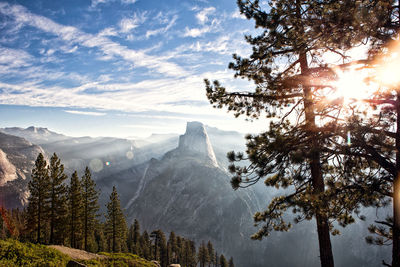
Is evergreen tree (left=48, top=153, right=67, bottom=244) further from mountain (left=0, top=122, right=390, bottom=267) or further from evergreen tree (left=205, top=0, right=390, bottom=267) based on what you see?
mountain (left=0, top=122, right=390, bottom=267)

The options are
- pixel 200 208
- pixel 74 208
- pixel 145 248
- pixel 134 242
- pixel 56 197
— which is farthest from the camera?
pixel 200 208

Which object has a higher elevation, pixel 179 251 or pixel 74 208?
pixel 74 208

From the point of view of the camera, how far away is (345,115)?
7.19 metres

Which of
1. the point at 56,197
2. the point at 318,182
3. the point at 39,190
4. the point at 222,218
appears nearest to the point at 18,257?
the point at 318,182

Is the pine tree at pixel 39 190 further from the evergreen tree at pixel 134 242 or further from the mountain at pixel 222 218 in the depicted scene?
the mountain at pixel 222 218

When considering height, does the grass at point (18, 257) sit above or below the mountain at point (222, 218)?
above

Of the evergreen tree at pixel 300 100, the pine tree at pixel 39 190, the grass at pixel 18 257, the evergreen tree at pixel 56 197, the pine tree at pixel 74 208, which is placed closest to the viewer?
the evergreen tree at pixel 300 100

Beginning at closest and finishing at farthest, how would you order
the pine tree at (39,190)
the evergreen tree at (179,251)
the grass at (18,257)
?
the grass at (18,257)
the pine tree at (39,190)
the evergreen tree at (179,251)

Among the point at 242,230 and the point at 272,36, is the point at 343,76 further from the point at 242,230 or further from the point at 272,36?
the point at 242,230

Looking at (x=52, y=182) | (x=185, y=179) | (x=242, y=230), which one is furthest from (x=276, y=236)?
(x=52, y=182)

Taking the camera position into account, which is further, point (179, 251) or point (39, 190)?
point (179, 251)

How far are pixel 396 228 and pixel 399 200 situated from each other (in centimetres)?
82

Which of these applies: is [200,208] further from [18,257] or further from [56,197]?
[18,257]

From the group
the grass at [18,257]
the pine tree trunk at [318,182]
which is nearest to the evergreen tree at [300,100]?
the pine tree trunk at [318,182]
